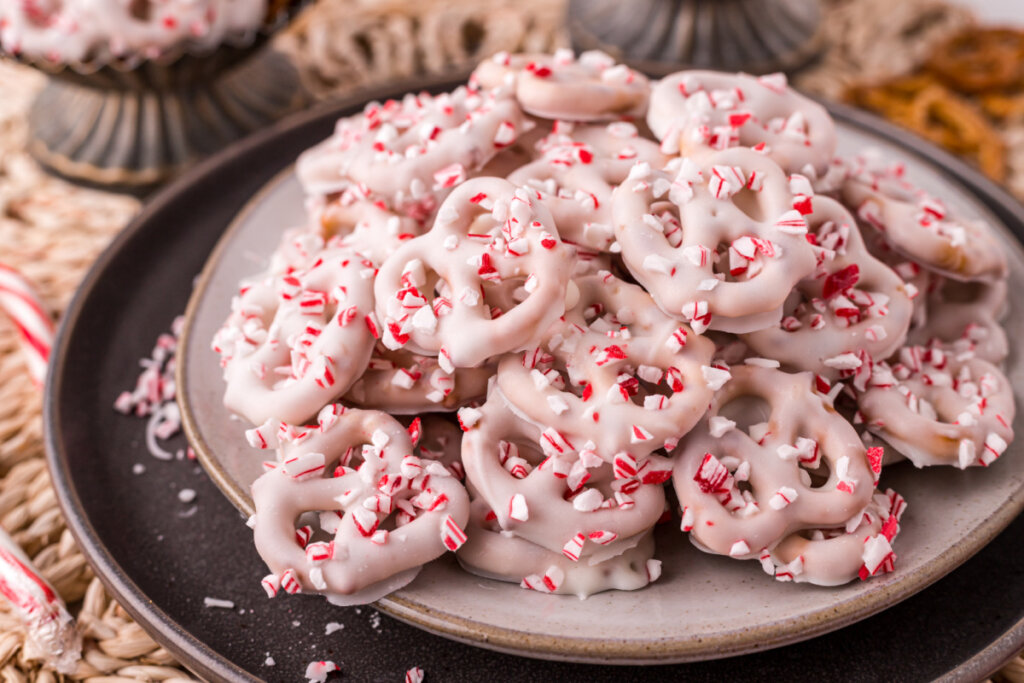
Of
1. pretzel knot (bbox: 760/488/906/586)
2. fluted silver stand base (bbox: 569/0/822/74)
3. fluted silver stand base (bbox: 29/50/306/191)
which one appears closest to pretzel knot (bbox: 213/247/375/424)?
pretzel knot (bbox: 760/488/906/586)

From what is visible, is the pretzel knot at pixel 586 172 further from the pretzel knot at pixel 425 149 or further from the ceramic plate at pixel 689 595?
the ceramic plate at pixel 689 595

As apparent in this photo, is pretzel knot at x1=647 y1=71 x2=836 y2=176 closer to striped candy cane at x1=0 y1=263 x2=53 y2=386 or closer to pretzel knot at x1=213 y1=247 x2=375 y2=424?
pretzel knot at x1=213 y1=247 x2=375 y2=424

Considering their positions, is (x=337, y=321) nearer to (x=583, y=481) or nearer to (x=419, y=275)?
(x=419, y=275)

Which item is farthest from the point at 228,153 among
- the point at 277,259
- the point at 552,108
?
the point at 552,108

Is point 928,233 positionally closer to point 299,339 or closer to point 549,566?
point 549,566

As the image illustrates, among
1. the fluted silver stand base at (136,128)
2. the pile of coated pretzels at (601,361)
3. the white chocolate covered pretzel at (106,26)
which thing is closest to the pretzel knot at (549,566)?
the pile of coated pretzels at (601,361)

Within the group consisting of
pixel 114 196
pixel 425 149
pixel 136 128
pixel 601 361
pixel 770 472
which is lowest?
pixel 114 196

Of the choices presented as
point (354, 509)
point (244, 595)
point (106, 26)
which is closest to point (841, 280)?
point (354, 509)
